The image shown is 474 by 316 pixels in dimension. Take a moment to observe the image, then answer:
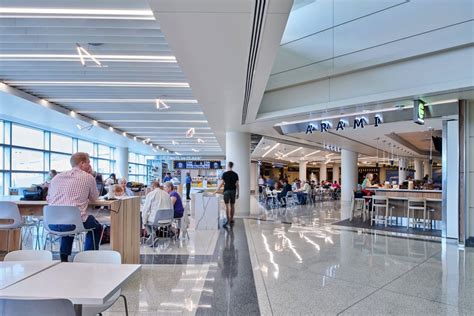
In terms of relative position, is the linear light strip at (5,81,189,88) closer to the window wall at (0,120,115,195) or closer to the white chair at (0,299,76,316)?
the window wall at (0,120,115,195)

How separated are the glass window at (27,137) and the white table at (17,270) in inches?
441

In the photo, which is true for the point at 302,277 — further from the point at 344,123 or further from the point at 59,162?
the point at 59,162

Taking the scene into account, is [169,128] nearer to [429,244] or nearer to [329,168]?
[429,244]

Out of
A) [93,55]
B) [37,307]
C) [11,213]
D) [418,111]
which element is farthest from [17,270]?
[418,111]

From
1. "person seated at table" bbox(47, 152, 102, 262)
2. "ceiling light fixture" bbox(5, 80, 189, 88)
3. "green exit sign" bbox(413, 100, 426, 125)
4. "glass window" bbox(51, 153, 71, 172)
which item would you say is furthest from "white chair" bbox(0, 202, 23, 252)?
"glass window" bbox(51, 153, 71, 172)

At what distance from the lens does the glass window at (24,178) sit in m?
11.4

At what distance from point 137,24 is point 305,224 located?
21.6 feet

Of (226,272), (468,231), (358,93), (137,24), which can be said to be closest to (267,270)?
(226,272)

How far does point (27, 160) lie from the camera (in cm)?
1208

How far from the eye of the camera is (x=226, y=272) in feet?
14.0

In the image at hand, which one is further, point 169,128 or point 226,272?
point 169,128

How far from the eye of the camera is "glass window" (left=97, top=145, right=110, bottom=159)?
1830 centimetres

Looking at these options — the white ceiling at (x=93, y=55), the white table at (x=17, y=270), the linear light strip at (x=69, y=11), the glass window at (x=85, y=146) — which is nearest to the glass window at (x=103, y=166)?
the glass window at (x=85, y=146)

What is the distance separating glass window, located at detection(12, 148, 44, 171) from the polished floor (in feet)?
27.0
